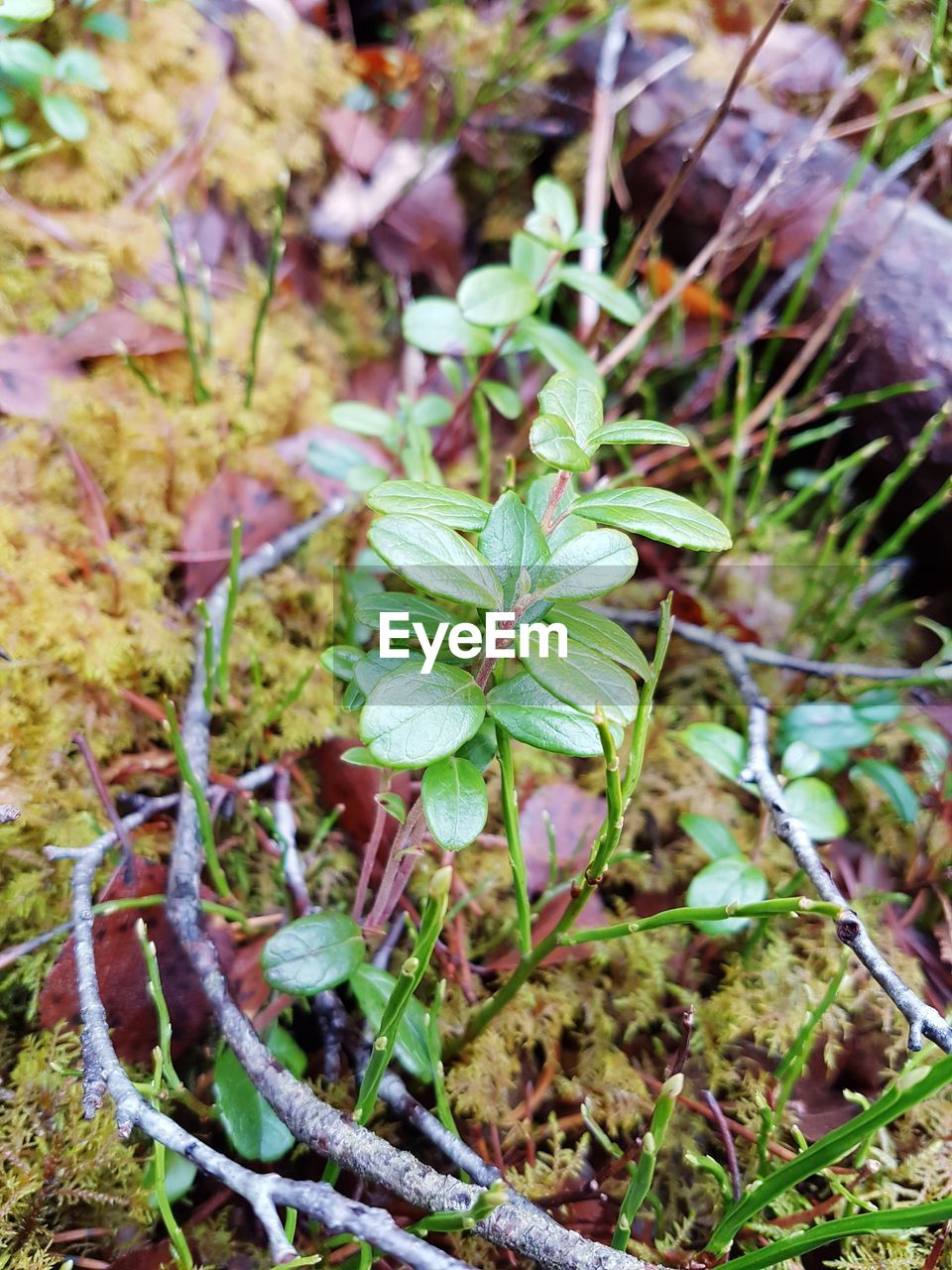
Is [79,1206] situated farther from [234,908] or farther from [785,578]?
[785,578]

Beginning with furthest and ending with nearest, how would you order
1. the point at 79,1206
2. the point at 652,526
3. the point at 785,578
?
1. the point at 785,578
2. the point at 79,1206
3. the point at 652,526

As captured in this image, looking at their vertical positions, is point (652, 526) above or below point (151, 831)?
above

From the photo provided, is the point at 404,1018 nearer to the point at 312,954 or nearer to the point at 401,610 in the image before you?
the point at 312,954

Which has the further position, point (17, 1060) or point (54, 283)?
point (54, 283)

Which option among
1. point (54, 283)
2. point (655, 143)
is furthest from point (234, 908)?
point (655, 143)

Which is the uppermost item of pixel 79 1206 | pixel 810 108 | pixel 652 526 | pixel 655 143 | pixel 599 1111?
pixel 810 108

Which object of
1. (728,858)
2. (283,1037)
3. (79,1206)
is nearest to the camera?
(79,1206)

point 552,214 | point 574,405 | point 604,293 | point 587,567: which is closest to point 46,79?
point 552,214
